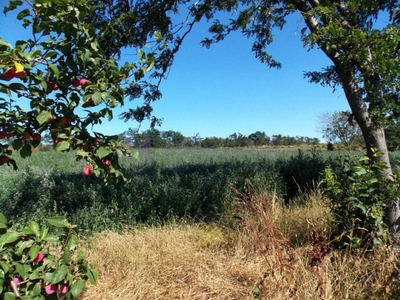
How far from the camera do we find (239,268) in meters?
2.57

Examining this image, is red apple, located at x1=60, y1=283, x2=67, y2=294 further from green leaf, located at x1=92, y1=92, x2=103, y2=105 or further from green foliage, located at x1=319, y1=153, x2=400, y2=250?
green foliage, located at x1=319, y1=153, x2=400, y2=250

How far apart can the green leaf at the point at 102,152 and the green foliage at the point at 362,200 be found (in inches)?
79.2

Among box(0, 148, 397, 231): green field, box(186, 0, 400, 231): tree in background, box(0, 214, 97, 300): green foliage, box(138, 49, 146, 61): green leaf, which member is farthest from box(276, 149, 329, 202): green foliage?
box(0, 214, 97, 300): green foliage

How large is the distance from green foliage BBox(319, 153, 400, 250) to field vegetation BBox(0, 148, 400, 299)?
0.12m

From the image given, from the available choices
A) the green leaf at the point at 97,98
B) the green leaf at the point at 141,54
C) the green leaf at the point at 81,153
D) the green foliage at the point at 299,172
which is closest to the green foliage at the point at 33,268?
the green leaf at the point at 81,153

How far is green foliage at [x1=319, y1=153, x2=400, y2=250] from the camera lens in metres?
2.48

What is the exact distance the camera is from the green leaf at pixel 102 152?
1.35 metres

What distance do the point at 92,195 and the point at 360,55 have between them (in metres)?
A: 3.42

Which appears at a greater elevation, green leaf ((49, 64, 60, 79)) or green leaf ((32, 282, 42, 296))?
green leaf ((49, 64, 60, 79))

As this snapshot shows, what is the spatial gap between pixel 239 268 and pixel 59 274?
169 cm

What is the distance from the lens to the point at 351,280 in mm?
2289

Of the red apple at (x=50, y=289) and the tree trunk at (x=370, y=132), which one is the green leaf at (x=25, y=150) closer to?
the red apple at (x=50, y=289)

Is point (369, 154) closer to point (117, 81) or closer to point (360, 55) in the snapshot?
point (360, 55)

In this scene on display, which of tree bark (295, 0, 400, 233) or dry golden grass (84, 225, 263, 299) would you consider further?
tree bark (295, 0, 400, 233)
